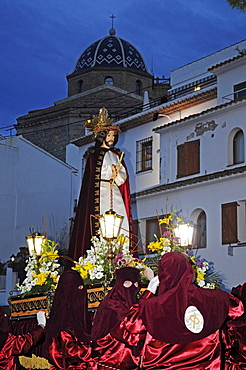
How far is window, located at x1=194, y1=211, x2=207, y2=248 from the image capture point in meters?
20.3

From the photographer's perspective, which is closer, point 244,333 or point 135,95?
point 244,333

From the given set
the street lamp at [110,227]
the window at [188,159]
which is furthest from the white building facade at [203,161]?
the street lamp at [110,227]

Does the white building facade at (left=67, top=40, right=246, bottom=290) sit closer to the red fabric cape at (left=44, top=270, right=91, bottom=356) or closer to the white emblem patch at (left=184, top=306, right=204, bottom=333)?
the red fabric cape at (left=44, top=270, right=91, bottom=356)

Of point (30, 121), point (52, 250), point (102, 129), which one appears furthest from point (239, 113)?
point (30, 121)

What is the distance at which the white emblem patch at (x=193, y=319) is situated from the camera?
17.5 feet

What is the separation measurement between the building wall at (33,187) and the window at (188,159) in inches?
359

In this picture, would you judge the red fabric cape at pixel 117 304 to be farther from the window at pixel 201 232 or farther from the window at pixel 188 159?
the window at pixel 188 159

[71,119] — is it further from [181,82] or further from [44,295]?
[44,295]

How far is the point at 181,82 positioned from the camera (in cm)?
2623

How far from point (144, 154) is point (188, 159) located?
3.13 m

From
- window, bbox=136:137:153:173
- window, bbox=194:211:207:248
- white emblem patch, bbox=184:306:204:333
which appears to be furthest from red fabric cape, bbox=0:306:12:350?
window, bbox=136:137:153:173

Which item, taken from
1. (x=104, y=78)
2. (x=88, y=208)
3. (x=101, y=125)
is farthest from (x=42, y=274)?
(x=104, y=78)

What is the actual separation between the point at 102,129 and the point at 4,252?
60.6ft

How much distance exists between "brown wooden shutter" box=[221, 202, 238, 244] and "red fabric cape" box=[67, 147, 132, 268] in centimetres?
850
